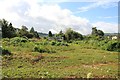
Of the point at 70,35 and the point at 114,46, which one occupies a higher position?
the point at 70,35

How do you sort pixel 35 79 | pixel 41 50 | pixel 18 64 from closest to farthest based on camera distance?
pixel 35 79, pixel 18 64, pixel 41 50

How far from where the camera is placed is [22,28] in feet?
194

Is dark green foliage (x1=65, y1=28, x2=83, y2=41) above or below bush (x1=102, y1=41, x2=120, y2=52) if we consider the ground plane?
above

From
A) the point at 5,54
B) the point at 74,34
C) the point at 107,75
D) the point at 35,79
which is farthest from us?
the point at 74,34

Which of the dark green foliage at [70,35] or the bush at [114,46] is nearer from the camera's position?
the bush at [114,46]

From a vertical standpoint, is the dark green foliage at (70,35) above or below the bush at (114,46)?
above

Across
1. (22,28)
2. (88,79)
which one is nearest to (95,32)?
(22,28)

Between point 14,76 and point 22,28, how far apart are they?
49286 mm

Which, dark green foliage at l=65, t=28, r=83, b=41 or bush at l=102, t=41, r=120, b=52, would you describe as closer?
bush at l=102, t=41, r=120, b=52

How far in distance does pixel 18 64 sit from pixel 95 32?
216 ft

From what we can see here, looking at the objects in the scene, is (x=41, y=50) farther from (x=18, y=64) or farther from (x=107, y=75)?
(x=107, y=75)

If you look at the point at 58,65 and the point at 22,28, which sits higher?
Answer: the point at 22,28

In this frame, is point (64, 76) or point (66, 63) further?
point (66, 63)

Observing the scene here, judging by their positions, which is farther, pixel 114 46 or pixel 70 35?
pixel 70 35
